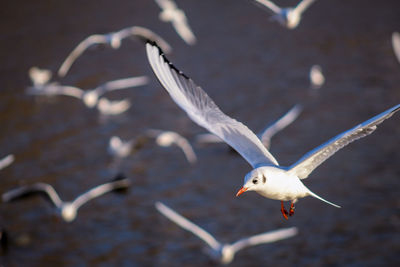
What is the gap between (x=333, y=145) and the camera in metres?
5.61

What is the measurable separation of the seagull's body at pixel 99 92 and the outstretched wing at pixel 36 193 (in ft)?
13.8

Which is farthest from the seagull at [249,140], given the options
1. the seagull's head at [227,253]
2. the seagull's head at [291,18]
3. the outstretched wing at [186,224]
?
the seagull's head at [227,253]

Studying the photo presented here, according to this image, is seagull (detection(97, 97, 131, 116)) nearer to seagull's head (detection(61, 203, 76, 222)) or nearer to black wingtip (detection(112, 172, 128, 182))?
black wingtip (detection(112, 172, 128, 182))

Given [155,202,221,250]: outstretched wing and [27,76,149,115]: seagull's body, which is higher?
[27,76,149,115]: seagull's body

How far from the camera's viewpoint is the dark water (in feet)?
43.3

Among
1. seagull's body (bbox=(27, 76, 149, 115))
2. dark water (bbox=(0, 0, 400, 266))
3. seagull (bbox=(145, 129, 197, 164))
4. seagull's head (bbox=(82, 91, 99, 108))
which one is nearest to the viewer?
dark water (bbox=(0, 0, 400, 266))

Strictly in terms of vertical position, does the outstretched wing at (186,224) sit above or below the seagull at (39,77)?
below

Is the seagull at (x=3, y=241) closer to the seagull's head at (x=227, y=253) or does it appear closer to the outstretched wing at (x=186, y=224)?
the outstretched wing at (x=186, y=224)

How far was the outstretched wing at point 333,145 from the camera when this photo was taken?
205 inches

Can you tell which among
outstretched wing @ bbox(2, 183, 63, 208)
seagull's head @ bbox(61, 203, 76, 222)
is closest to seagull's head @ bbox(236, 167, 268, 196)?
seagull's head @ bbox(61, 203, 76, 222)

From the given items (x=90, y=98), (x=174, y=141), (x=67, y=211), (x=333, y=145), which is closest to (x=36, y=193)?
(x=67, y=211)

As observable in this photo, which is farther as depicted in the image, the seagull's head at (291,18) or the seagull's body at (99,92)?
the seagull's body at (99,92)

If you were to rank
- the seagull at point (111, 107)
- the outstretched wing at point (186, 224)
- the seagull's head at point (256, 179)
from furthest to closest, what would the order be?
the seagull at point (111, 107), the outstretched wing at point (186, 224), the seagull's head at point (256, 179)

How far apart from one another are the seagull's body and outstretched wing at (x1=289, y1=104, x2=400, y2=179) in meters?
12.6
